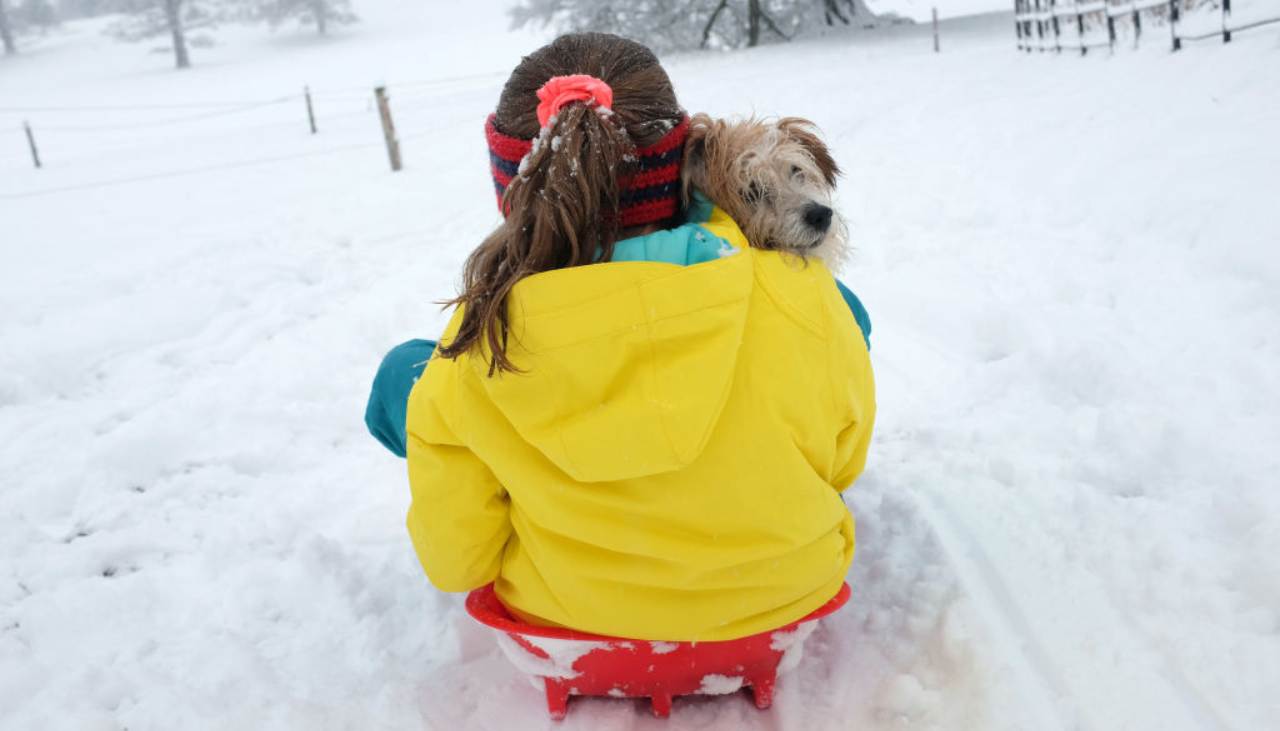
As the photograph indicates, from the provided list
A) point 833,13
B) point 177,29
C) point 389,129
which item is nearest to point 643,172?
point 389,129

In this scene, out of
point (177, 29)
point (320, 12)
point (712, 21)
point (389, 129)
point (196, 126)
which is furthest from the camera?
point (320, 12)

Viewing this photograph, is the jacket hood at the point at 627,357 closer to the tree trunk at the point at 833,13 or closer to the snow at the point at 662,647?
the snow at the point at 662,647

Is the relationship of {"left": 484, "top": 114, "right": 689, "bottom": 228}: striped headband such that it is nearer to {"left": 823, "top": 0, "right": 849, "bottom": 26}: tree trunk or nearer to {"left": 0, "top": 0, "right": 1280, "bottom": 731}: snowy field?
{"left": 0, "top": 0, "right": 1280, "bottom": 731}: snowy field

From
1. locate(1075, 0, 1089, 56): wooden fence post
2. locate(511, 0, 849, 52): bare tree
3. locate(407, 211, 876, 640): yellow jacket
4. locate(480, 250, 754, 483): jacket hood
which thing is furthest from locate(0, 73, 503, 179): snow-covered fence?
locate(480, 250, 754, 483): jacket hood

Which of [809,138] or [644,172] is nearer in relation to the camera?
[644,172]

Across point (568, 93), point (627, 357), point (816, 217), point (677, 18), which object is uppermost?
point (677, 18)

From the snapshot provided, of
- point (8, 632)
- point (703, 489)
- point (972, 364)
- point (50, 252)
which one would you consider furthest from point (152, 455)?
point (50, 252)

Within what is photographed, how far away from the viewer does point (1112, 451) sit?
2.49m

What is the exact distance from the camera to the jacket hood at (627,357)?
1.39m

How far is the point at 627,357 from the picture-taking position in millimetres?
1406

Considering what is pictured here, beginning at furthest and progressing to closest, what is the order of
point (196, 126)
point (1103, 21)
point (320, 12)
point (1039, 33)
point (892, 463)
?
point (320, 12), point (196, 126), point (1039, 33), point (1103, 21), point (892, 463)

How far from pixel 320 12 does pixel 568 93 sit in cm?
4616

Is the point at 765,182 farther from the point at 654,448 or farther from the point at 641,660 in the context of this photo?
the point at 641,660

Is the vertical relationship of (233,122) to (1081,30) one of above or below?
above
